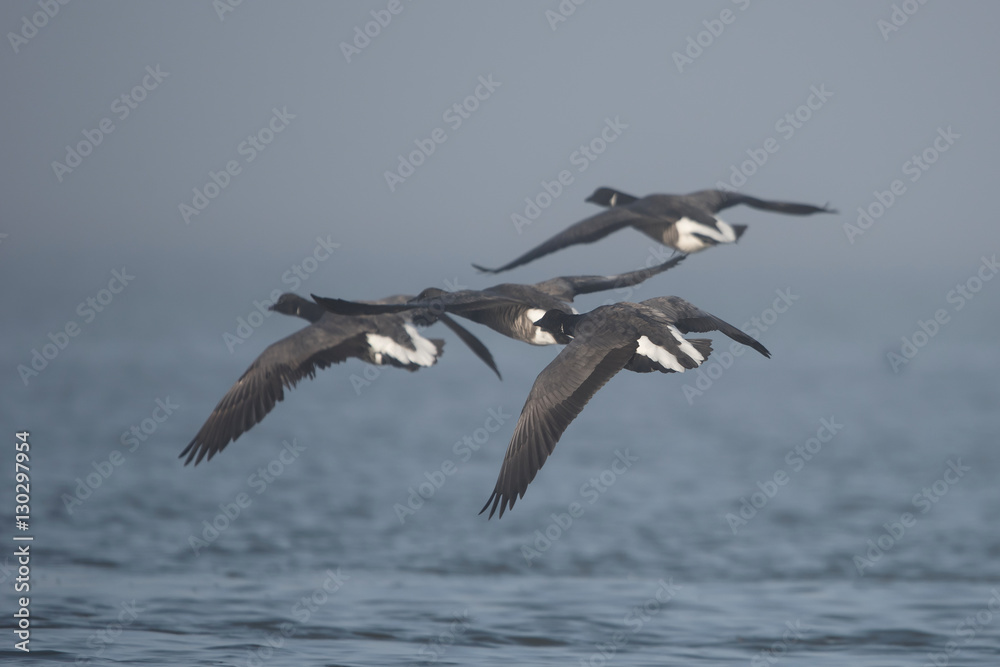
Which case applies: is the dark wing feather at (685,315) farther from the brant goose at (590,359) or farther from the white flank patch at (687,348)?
the white flank patch at (687,348)

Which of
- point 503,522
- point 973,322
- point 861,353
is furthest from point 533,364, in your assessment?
point 973,322

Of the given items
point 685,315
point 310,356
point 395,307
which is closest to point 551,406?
point 395,307

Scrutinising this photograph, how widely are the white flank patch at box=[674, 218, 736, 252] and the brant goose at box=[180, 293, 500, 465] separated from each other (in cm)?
271

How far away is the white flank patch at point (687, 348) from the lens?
37.2 ft

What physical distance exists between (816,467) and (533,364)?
912 inches

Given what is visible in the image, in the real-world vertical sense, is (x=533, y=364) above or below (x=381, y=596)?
above

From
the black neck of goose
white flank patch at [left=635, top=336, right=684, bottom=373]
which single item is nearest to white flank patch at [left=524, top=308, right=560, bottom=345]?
white flank patch at [left=635, top=336, right=684, bottom=373]

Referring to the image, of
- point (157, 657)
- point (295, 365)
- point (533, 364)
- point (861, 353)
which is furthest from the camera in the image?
point (861, 353)

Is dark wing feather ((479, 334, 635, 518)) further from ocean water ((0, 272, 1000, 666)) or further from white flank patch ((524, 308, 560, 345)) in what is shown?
ocean water ((0, 272, 1000, 666))

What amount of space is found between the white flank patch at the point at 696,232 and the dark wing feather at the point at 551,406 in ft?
12.2

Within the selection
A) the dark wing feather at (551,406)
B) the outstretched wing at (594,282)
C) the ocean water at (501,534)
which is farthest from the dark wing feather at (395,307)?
the ocean water at (501,534)

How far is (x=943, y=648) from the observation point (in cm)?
1374

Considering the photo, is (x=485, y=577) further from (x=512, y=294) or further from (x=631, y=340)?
(x=631, y=340)

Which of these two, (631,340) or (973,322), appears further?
(973,322)
